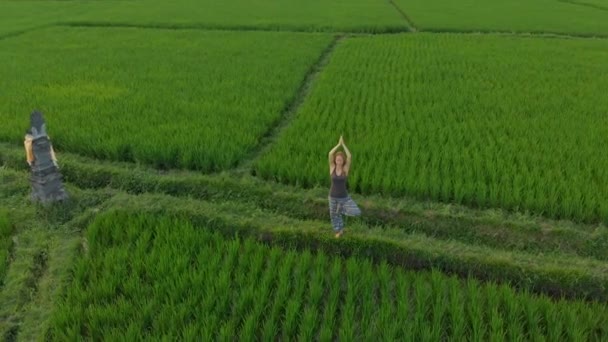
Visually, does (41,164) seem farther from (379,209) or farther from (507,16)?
(507,16)

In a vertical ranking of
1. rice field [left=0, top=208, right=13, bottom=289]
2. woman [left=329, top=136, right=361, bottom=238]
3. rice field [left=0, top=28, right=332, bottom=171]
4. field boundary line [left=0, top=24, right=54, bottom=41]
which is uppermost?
field boundary line [left=0, top=24, right=54, bottom=41]

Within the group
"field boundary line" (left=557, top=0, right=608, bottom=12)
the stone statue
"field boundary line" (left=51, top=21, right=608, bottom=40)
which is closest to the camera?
the stone statue

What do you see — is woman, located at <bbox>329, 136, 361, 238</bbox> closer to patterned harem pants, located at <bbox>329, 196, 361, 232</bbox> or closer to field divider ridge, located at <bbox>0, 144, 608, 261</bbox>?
patterned harem pants, located at <bbox>329, 196, 361, 232</bbox>

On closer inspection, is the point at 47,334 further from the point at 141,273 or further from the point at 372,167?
the point at 372,167

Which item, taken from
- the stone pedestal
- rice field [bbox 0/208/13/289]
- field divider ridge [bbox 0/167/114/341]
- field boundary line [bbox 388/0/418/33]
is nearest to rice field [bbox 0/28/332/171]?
field divider ridge [bbox 0/167/114/341]

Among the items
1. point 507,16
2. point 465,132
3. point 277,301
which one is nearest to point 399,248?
point 277,301

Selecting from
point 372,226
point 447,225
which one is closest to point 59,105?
point 372,226
